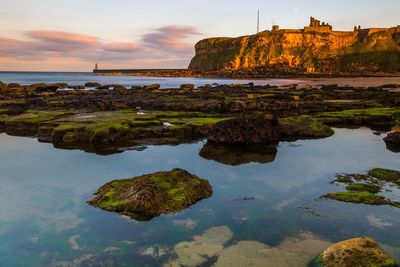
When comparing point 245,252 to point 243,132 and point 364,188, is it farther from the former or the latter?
point 243,132

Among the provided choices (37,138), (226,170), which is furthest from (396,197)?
(37,138)

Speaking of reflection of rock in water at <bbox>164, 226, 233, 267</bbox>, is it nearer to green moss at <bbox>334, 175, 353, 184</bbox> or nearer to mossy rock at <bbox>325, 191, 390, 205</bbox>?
mossy rock at <bbox>325, 191, 390, 205</bbox>

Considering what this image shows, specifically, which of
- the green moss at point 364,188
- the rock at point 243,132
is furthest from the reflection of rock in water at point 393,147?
the green moss at point 364,188

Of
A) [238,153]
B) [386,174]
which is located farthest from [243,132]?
[386,174]

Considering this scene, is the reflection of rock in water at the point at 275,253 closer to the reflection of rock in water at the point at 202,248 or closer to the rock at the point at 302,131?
the reflection of rock in water at the point at 202,248

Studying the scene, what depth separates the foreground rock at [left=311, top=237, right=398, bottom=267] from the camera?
827 centimetres

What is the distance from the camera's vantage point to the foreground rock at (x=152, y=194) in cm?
1188

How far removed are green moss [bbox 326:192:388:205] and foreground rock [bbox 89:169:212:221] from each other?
451 centimetres

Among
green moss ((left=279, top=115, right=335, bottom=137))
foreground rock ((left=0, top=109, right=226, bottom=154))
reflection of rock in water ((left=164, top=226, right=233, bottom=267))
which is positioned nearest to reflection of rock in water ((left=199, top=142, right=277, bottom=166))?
foreground rock ((left=0, top=109, right=226, bottom=154))

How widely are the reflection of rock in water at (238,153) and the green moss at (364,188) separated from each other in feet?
16.5

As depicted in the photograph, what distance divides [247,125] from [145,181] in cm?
1101

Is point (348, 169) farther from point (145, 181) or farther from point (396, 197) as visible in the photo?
point (145, 181)

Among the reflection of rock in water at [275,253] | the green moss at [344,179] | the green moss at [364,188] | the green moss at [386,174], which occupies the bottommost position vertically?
the reflection of rock in water at [275,253]

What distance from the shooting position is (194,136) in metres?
25.0
